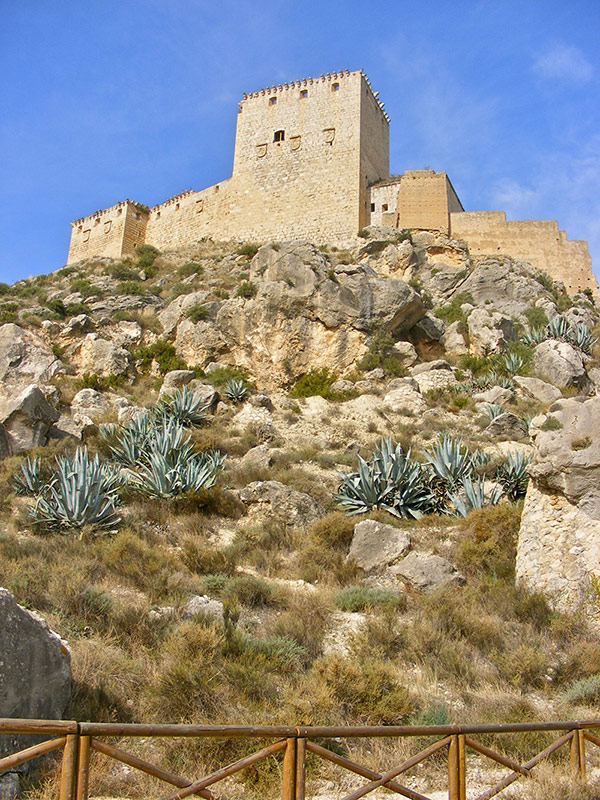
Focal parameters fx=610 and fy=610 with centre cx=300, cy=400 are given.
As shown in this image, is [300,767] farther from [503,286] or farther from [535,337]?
[503,286]

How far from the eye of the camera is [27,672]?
3740 mm

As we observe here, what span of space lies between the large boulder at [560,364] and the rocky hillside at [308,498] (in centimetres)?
8

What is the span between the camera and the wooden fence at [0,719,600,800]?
8.22ft

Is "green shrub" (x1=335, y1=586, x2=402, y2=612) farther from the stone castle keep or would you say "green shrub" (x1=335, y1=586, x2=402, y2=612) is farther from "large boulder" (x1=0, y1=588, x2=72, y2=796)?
the stone castle keep

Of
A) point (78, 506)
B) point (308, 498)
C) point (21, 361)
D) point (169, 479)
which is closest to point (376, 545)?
point (308, 498)

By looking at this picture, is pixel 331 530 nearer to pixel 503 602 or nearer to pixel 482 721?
pixel 503 602

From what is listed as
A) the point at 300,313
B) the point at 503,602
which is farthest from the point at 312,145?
the point at 503,602

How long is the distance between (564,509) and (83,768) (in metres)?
5.82

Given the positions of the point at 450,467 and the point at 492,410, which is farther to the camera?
the point at 492,410

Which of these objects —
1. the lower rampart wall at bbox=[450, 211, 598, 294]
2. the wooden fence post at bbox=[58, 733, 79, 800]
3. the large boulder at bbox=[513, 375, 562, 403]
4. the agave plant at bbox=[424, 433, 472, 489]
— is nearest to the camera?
the wooden fence post at bbox=[58, 733, 79, 800]

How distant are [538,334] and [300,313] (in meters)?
8.05

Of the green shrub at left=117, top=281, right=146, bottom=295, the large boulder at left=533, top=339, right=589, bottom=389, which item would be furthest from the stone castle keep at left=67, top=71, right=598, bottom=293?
the large boulder at left=533, top=339, right=589, bottom=389

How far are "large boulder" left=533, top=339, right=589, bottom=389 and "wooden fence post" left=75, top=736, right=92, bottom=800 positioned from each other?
17.7 metres

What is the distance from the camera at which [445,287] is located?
80.3 feet
